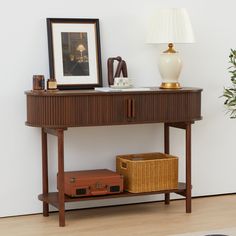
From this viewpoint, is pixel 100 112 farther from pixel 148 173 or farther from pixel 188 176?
pixel 188 176

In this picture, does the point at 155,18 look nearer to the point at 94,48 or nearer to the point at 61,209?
Answer: the point at 94,48

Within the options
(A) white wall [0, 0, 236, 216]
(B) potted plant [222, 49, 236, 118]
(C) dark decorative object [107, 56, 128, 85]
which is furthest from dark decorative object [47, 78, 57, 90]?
(B) potted plant [222, 49, 236, 118]

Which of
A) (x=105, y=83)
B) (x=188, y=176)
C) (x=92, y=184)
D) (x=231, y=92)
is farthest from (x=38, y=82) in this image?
(x=231, y=92)

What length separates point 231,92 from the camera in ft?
14.6

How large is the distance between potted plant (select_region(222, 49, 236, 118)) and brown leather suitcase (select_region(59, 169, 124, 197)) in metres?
1.00

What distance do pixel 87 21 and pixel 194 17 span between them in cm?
81

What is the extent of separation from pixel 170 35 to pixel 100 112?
693 millimetres

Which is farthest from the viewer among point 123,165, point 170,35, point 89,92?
point 123,165

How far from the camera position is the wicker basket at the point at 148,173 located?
3.96 metres

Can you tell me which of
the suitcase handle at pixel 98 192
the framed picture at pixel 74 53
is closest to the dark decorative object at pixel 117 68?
the framed picture at pixel 74 53

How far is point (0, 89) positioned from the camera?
3938 mm

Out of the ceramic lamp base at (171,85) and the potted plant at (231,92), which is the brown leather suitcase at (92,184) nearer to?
the ceramic lamp base at (171,85)

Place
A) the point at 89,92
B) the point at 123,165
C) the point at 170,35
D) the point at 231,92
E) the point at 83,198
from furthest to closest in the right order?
the point at 231,92, the point at 123,165, the point at 170,35, the point at 83,198, the point at 89,92

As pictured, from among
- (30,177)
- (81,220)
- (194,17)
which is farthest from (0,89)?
(194,17)
